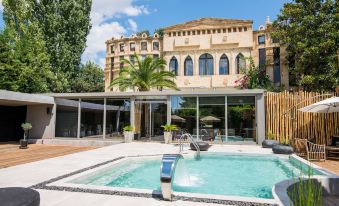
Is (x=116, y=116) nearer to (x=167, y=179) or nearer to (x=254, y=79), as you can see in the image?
(x=167, y=179)

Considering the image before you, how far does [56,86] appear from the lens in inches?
1030

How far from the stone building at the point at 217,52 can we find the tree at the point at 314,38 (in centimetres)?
603

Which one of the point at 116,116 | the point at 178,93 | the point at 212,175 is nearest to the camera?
the point at 212,175

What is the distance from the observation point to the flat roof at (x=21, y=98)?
13.0 meters

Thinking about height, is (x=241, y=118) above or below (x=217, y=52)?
below

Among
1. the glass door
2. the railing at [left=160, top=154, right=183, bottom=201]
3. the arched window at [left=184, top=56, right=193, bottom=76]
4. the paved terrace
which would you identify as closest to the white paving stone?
the paved terrace

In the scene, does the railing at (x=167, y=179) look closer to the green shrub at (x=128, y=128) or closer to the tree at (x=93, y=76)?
the green shrub at (x=128, y=128)

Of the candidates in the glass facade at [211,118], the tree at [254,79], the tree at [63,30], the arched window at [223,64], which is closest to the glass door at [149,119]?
the glass facade at [211,118]

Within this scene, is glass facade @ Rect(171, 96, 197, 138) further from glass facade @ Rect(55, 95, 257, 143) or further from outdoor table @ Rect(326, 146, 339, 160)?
outdoor table @ Rect(326, 146, 339, 160)

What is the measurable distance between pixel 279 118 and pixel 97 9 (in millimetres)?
24448

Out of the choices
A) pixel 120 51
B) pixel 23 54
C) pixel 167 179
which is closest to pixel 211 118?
pixel 167 179

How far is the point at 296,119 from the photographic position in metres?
13.5

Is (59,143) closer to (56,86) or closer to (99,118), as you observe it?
Answer: (99,118)

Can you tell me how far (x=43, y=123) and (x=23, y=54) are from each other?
38.0 ft
